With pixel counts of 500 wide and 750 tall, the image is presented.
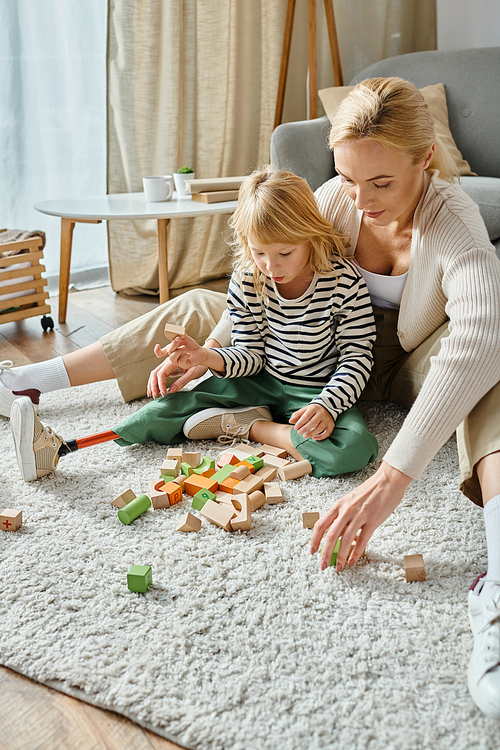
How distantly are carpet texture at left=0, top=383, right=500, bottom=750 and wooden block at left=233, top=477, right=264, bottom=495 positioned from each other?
5 centimetres

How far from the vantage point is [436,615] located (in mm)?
920

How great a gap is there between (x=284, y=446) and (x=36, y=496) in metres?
0.53

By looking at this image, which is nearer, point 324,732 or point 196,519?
point 324,732

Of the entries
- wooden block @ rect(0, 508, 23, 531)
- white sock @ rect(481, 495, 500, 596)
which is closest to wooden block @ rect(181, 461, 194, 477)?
wooden block @ rect(0, 508, 23, 531)

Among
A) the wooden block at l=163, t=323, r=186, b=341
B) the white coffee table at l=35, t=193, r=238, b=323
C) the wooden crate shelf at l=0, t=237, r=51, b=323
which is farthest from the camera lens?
the wooden crate shelf at l=0, t=237, r=51, b=323

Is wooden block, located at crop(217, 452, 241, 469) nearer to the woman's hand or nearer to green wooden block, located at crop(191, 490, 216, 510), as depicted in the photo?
green wooden block, located at crop(191, 490, 216, 510)

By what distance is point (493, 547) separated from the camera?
89cm

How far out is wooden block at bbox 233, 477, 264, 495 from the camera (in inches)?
48.1

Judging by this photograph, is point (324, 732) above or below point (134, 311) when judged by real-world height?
above

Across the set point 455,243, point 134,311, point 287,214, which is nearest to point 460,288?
point 455,243

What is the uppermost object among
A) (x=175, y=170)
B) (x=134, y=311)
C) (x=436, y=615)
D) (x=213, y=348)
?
(x=175, y=170)

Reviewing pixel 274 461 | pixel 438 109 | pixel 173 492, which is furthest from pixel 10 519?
pixel 438 109

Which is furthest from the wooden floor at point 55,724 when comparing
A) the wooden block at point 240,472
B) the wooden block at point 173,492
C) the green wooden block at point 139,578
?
the wooden block at point 240,472

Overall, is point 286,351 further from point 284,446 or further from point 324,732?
point 324,732
